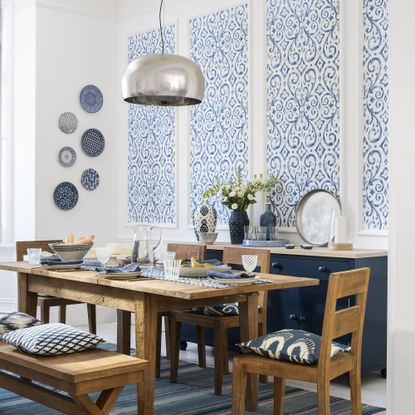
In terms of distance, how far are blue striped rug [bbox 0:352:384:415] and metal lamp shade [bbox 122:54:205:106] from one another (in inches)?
66.1

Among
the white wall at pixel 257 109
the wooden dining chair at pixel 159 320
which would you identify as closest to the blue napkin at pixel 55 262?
the wooden dining chair at pixel 159 320

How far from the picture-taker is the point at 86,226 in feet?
21.7

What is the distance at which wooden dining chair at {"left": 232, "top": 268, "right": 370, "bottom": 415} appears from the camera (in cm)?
298

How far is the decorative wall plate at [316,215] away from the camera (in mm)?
4965

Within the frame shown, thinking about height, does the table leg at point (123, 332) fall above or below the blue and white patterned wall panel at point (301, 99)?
below

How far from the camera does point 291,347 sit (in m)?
3.10

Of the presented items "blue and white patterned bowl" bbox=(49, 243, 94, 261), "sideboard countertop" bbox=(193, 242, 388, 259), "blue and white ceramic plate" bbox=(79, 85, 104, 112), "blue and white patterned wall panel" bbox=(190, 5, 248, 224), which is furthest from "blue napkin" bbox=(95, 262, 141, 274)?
"blue and white ceramic plate" bbox=(79, 85, 104, 112)

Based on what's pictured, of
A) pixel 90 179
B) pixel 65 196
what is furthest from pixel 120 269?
Result: pixel 90 179

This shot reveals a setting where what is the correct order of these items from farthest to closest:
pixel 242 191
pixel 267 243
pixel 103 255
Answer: pixel 242 191
pixel 267 243
pixel 103 255

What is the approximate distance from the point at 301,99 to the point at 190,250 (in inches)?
54.1

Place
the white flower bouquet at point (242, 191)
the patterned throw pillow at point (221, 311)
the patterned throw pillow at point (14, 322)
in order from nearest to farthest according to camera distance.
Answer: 1. the patterned throw pillow at point (14, 322)
2. the patterned throw pillow at point (221, 311)
3. the white flower bouquet at point (242, 191)

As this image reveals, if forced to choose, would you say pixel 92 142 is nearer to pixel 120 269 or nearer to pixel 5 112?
pixel 5 112

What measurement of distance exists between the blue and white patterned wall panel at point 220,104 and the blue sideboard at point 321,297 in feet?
3.74

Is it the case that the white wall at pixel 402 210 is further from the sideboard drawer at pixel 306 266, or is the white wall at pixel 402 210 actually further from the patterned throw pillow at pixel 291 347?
the sideboard drawer at pixel 306 266
